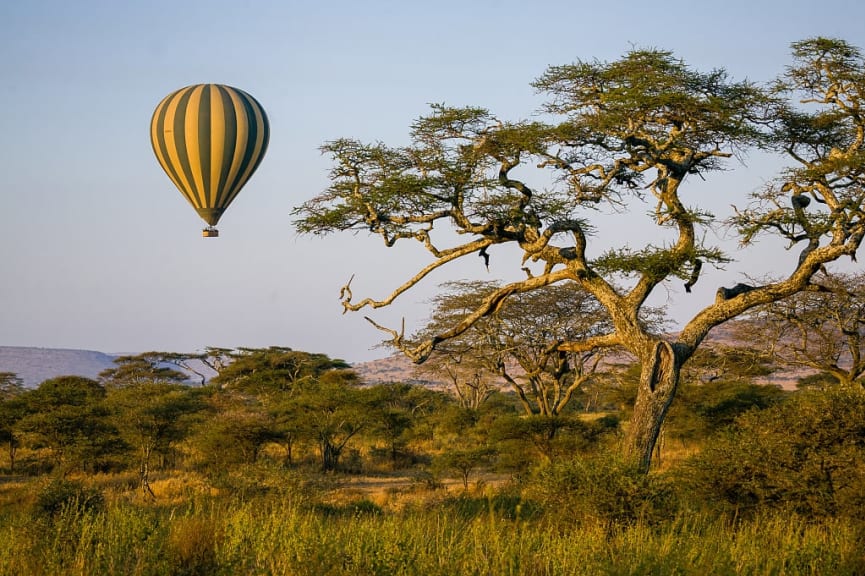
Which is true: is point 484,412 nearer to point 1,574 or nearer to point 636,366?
point 636,366

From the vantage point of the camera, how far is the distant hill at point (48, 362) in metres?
158

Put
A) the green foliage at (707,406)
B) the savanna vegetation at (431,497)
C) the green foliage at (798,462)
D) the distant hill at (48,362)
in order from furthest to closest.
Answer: the distant hill at (48,362) → the green foliage at (707,406) → the green foliage at (798,462) → the savanna vegetation at (431,497)

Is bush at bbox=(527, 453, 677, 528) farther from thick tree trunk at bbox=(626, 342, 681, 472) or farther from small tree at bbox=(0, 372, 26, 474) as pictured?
small tree at bbox=(0, 372, 26, 474)

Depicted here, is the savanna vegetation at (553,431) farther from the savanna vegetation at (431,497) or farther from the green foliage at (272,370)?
the green foliage at (272,370)

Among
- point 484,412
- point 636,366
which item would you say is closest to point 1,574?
point 636,366

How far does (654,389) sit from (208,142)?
10910mm

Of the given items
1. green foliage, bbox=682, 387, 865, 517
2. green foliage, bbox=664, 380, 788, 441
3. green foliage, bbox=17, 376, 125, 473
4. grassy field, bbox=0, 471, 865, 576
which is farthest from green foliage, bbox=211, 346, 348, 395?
grassy field, bbox=0, 471, 865, 576

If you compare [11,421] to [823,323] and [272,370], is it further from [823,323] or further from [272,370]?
[823,323]

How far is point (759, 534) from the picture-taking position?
7.72 metres

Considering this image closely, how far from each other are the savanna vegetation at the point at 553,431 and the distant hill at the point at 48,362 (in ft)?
466

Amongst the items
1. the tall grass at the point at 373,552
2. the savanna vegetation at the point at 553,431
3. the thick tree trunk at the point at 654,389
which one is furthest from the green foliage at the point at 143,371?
the tall grass at the point at 373,552

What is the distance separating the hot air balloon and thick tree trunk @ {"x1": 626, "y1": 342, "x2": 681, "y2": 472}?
10.4 meters

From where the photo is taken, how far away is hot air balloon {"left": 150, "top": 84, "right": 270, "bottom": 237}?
1795cm

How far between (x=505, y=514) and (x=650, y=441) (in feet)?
6.99
